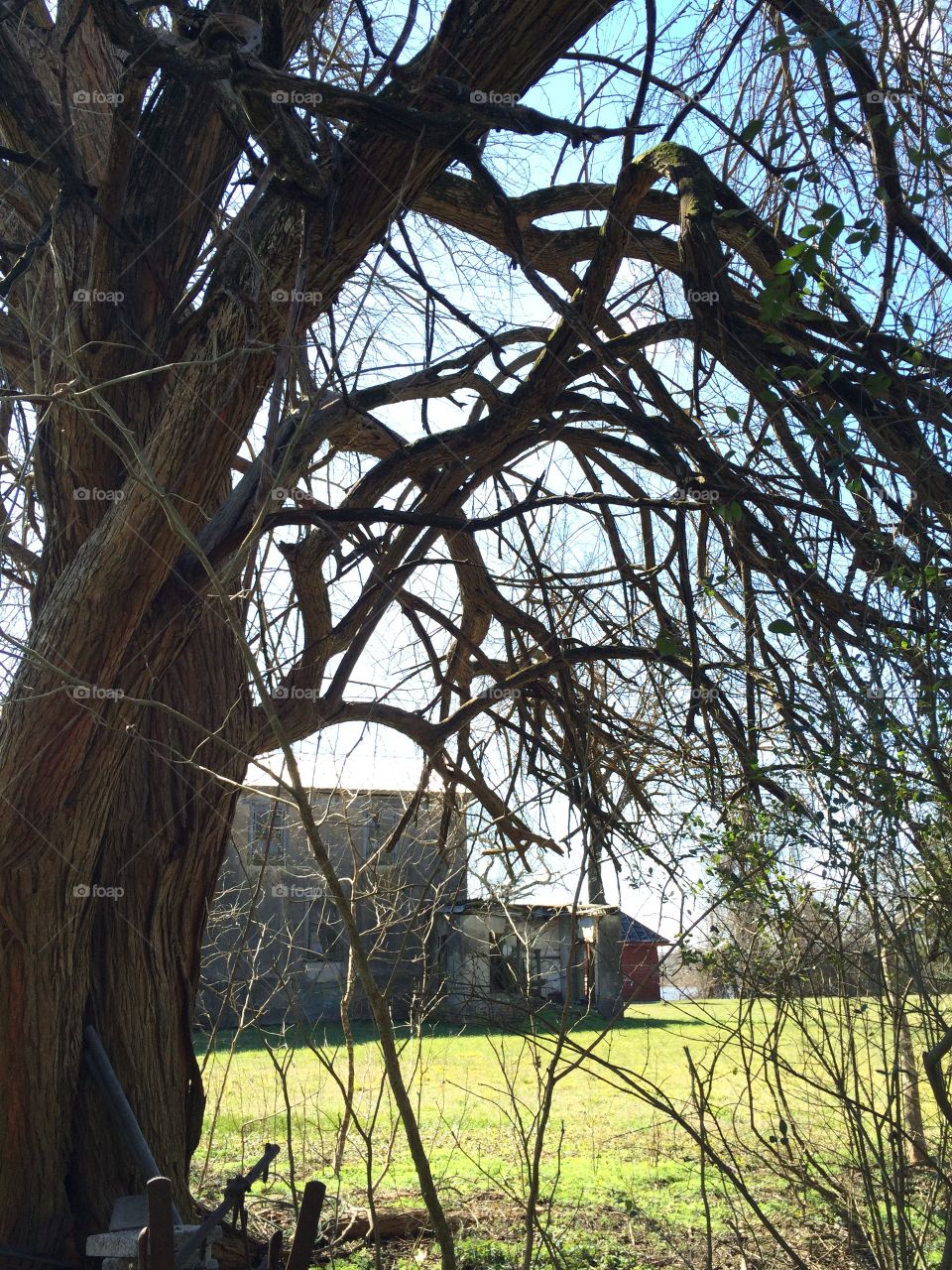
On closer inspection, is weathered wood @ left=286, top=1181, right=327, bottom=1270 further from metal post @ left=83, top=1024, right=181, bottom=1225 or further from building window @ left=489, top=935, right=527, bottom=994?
building window @ left=489, top=935, right=527, bottom=994

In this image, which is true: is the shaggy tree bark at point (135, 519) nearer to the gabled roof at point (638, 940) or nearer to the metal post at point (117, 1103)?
the metal post at point (117, 1103)

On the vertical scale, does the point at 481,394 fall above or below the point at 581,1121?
above

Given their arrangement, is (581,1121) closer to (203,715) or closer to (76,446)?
(203,715)

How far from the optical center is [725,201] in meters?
3.39

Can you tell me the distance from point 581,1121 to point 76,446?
292 inches

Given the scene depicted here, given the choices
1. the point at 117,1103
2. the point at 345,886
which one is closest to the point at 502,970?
the point at 345,886

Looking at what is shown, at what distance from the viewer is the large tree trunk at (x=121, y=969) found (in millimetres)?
3416

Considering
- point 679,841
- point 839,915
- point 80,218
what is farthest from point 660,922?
point 80,218

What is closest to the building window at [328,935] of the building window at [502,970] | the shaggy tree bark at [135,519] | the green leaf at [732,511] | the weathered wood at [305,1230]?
the building window at [502,970]

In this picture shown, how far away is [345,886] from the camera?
20.6 ft

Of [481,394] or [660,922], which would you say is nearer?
[660,922]

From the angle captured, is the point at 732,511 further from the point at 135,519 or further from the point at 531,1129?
the point at 531,1129

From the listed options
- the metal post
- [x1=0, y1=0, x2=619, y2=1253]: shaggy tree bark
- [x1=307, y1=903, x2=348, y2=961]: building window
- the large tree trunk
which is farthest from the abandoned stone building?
the metal post

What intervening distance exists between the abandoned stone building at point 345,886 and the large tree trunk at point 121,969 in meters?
0.29
